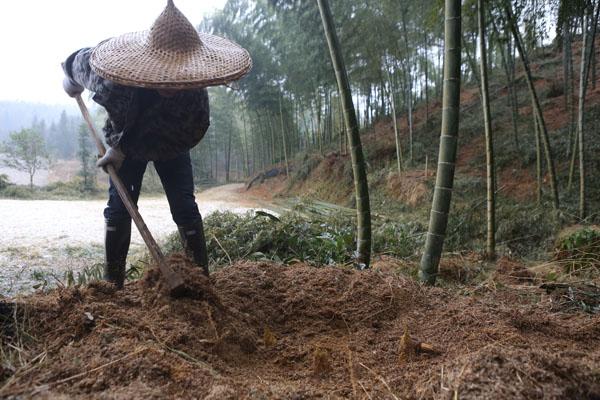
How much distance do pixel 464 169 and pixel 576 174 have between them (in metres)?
2.30

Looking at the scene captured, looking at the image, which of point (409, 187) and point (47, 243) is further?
point (409, 187)

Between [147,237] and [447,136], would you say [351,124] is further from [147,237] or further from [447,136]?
[147,237]

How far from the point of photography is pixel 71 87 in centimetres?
241

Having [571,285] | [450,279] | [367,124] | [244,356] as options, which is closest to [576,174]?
[450,279]

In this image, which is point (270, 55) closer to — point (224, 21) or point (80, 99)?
point (224, 21)

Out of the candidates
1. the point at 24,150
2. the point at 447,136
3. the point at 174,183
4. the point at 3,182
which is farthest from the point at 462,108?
the point at 24,150

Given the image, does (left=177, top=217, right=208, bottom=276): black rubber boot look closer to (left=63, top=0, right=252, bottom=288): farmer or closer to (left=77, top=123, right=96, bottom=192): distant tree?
(left=63, top=0, right=252, bottom=288): farmer

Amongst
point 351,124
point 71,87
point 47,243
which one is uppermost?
point 71,87

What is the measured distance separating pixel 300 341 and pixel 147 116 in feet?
4.56

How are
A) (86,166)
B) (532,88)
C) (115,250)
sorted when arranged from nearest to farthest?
1. (115,250)
2. (532,88)
3. (86,166)

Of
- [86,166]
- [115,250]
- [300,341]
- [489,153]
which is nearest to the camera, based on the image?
[300,341]

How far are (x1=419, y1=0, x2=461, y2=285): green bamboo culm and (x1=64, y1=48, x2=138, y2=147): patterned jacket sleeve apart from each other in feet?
5.50

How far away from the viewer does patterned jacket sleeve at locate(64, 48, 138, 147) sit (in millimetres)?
2051

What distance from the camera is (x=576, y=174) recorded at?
22.1ft
